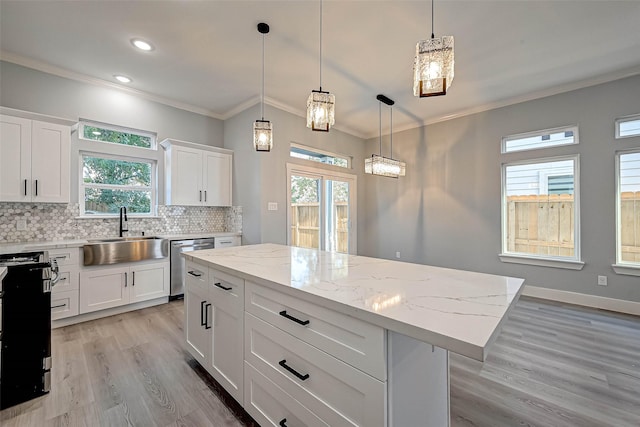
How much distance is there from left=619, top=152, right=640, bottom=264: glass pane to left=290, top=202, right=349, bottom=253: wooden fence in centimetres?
395

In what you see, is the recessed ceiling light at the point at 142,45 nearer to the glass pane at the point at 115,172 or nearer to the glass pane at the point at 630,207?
the glass pane at the point at 115,172

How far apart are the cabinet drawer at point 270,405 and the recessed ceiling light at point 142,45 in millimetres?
3150

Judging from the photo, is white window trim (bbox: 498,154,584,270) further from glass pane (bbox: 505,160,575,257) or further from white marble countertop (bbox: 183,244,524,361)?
white marble countertop (bbox: 183,244,524,361)

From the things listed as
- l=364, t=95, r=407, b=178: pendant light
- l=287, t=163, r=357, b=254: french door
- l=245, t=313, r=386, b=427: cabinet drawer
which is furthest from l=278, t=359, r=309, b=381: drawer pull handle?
l=287, t=163, r=357, b=254: french door

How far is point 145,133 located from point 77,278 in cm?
215

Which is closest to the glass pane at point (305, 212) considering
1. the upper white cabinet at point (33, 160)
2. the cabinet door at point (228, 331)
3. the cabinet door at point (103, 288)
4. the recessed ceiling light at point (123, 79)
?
the cabinet door at point (103, 288)

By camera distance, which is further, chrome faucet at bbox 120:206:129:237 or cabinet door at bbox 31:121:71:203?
chrome faucet at bbox 120:206:129:237

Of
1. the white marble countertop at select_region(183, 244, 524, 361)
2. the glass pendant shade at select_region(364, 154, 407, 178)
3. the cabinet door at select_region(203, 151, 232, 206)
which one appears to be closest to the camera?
the white marble countertop at select_region(183, 244, 524, 361)

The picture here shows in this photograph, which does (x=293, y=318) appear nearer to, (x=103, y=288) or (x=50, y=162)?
(x=103, y=288)

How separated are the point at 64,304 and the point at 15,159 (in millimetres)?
1559

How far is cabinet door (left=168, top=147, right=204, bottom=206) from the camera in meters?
3.90

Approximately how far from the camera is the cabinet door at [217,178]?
4.25m

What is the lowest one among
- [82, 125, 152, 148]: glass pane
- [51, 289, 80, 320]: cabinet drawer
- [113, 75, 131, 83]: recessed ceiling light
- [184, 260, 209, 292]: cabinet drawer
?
[51, 289, 80, 320]: cabinet drawer

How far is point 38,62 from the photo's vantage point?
9.97ft
